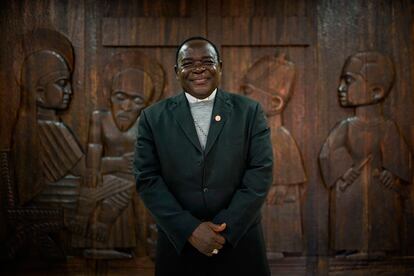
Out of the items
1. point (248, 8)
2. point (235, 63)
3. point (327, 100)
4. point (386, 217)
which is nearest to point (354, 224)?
point (386, 217)

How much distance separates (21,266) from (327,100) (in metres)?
2.04

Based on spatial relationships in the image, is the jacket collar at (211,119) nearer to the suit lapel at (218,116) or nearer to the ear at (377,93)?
the suit lapel at (218,116)

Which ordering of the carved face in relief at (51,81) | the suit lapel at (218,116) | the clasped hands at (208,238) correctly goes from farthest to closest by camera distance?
the carved face in relief at (51,81) → the suit lapel at (218,116) → the clasped hands at (208,238)

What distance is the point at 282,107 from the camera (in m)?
2.86

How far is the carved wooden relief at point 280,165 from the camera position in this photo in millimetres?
2852

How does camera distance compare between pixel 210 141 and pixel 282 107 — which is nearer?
pixel 210 141

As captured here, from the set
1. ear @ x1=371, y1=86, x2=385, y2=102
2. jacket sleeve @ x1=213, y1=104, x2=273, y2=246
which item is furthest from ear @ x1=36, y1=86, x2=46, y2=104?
ear @ x1=371, y1=86, x2=385, y2=102

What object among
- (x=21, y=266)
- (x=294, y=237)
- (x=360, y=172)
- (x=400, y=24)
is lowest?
(x=21, y=266)

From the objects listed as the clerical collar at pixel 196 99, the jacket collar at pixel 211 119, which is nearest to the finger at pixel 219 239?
the jacket collar at pixel 211 119

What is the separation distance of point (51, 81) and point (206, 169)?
155 cm

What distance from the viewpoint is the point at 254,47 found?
2883mm

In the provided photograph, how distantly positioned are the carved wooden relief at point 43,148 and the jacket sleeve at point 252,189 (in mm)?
1455

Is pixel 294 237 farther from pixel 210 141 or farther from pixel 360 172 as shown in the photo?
pixel 210 141

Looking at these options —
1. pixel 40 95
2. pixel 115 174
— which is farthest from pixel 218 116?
pixel 40 95
